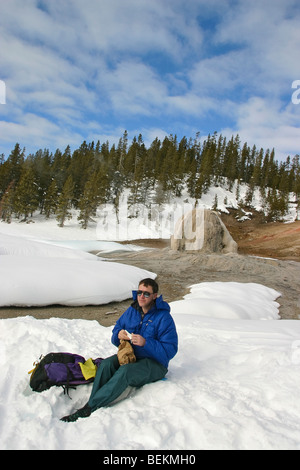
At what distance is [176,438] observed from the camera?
2.18 m

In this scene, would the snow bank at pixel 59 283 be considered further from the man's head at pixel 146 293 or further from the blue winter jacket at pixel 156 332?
the man's head at pixel 146 293

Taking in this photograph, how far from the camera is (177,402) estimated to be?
266cm

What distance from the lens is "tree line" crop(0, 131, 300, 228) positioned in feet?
120

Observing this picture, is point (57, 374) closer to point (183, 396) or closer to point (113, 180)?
point (183, 396)

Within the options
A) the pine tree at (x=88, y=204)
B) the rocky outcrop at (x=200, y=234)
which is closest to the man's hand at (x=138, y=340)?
the rocky outcrop at (x=200, y=234)

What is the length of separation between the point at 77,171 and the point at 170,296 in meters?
43.7

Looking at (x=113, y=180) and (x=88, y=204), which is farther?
(x=113, y=180)

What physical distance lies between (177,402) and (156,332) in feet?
2.39

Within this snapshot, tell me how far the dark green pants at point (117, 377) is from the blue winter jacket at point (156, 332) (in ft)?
0.35

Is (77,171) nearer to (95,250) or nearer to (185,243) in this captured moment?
(95,250)

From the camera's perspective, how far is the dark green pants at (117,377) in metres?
2.67

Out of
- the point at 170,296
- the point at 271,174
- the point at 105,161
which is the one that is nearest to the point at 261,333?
the point at 170,296

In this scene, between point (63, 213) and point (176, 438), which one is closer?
point (176, 438)

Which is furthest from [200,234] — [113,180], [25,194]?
[113,180]
